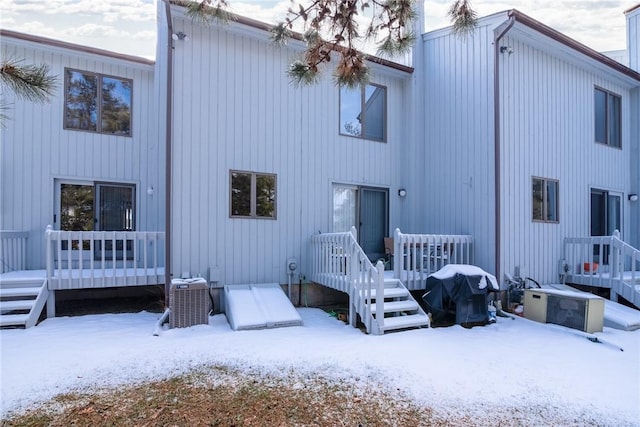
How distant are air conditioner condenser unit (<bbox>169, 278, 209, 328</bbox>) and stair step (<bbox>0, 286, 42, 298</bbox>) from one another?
81.3 inches

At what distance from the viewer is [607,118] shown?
8.88 meters

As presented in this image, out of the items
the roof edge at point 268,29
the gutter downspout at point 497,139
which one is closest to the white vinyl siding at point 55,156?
the roof edge at point 268,29

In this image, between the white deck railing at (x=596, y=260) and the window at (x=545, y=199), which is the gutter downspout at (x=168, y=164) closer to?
the window at (x=545, y=199)

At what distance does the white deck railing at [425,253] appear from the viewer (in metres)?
6.38

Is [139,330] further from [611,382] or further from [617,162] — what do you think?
[617,162]

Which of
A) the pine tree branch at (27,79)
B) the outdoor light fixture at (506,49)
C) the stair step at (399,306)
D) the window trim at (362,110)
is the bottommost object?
the stair step at (399,306)

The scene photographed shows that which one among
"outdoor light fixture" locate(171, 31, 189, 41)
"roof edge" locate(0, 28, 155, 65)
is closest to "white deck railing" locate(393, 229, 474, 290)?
"outdoor light fixture" locate(171, 31, 189, 41)

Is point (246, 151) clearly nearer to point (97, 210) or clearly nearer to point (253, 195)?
point (253, 195)

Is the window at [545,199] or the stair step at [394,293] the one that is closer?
the stair step at [394,293]

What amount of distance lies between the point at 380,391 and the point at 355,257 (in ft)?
7.53

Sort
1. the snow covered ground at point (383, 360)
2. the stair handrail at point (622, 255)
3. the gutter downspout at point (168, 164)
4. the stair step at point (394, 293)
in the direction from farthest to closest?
the stair handrail at point (622, 255) < the gutter downspout at point (168, 164) < the stair step at point (394, 293) < the snow covered ground at point (383, 360)

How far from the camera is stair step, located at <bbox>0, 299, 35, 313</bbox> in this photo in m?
5.25

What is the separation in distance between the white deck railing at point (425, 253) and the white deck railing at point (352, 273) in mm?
852

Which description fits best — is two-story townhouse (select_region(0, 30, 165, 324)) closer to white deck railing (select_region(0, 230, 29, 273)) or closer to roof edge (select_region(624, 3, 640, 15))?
white deck railing (select_region(0, 230, 29, 273))
